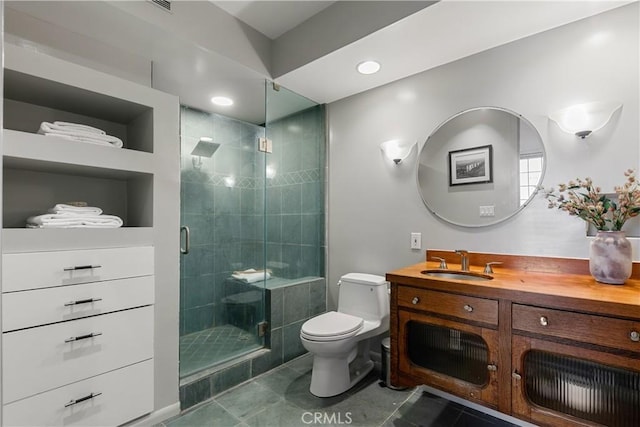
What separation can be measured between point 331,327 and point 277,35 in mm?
2143

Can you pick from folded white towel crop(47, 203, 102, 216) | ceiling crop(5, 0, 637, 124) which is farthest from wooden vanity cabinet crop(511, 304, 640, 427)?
folded white towel crop(47, 203, 102, 216)

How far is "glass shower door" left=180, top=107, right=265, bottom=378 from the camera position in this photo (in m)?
2.79

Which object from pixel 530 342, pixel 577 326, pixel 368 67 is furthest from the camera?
pixel 368 67

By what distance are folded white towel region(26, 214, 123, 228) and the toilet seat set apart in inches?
51.6

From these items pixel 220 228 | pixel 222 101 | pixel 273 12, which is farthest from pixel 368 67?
pixel 220 228

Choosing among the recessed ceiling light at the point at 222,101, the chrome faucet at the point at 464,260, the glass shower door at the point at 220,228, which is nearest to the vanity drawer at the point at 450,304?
the chrome faucet at the point at 464,260

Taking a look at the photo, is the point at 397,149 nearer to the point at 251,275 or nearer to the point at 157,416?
the point at 251,275

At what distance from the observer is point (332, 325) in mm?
2076

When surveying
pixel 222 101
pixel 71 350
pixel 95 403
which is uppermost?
pixel 222 101

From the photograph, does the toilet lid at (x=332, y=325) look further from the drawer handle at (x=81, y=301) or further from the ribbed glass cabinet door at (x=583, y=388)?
the drawer handle at (x=81, y=301)

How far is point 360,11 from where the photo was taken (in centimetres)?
184

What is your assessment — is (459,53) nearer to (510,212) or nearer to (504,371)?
(510,212)

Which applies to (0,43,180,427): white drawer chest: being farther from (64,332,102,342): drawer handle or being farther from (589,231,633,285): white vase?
(589,231,633,285): white vase

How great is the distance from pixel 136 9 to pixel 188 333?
2.49 metres
